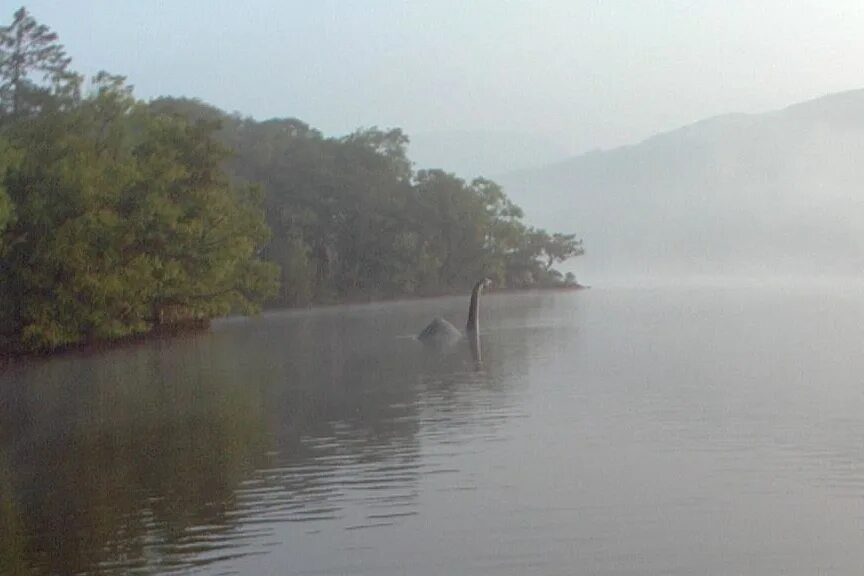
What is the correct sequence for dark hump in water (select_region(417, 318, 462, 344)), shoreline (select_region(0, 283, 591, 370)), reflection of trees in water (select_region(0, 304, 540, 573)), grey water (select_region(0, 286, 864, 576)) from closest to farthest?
grey water (select_region(0, 286, 864, 576)) → reflection of trees in water (select_region(0, 304, 540, 573)) → shoreline (select_region(0, 283, 591, 370)) → dark hump in water (select_region(417, 318, 462, 344))

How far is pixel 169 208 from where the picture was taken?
117 feet

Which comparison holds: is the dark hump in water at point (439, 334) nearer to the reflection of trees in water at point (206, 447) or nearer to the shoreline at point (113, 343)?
the reflection of trees in water at point (206, 447)

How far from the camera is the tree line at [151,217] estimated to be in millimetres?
31703

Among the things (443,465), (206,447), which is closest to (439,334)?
(206,447)

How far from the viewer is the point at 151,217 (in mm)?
35125

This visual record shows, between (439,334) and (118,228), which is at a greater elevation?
(118,228)

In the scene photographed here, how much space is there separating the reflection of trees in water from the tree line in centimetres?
376

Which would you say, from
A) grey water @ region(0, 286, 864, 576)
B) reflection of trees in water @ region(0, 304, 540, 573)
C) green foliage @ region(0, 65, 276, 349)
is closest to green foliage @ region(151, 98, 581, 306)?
green foliage @ region(0, 65, 276, 349)

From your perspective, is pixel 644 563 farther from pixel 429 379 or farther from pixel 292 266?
pixel 292 266

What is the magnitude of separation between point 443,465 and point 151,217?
23.6 meters

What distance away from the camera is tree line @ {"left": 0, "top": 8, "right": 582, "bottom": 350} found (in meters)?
31.7

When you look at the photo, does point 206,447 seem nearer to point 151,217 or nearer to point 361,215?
point 151,217

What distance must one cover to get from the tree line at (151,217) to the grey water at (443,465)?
478 centimetres

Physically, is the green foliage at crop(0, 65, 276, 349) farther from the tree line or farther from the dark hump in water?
the dark hump in water
